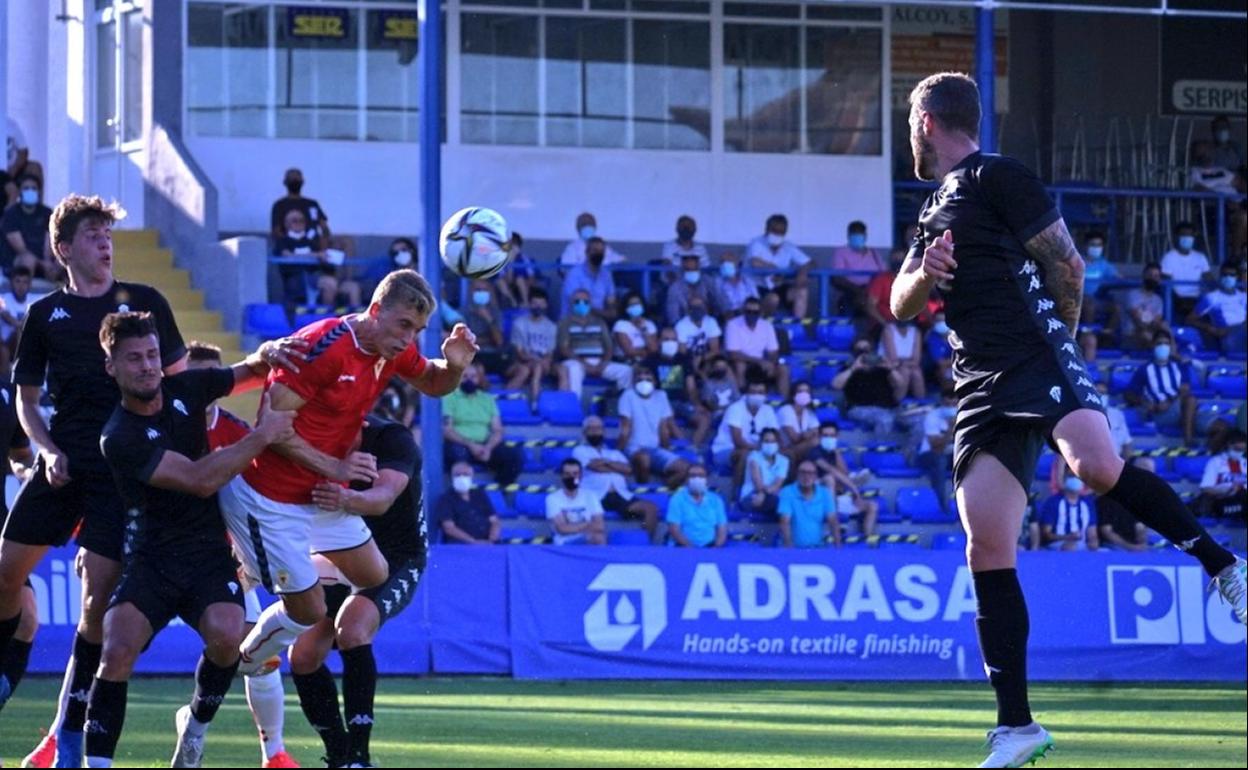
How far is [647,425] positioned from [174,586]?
41.8 feet

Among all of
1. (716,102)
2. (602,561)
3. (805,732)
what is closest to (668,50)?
(716,102)

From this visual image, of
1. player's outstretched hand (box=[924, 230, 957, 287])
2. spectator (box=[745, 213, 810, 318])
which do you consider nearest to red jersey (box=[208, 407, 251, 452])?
player's outstretched hand (box=[924, 230, 957, 287])

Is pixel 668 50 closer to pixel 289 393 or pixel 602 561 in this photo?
pixel 602 561

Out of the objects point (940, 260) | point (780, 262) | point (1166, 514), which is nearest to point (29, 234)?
point (780, 262)

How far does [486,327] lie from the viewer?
2141cm

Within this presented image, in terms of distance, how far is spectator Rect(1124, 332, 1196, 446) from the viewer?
22.6 metres

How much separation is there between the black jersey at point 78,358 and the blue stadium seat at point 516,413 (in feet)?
39.5

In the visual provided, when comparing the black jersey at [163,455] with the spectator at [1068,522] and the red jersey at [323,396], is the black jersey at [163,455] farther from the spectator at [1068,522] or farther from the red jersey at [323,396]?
the spectator at [1068,522]

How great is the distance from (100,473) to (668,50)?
18.3 metres

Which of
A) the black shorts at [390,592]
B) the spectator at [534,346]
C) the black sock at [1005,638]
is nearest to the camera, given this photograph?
the black sock at [1005,638]

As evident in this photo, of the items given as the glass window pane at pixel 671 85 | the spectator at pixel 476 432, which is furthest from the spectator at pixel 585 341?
the glass window pane at pixel 671 85

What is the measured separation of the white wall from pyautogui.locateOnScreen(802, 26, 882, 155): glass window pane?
29cm

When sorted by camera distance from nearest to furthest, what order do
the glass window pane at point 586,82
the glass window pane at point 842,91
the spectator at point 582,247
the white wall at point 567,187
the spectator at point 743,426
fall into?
1. the spectator at point 743,426
2. the spectator at point 582,247
3. the white wall at point 567,187
4. the glass window pane at point 586,82
5. the glass window pane at point 842,91

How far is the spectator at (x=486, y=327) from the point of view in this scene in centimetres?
2125
